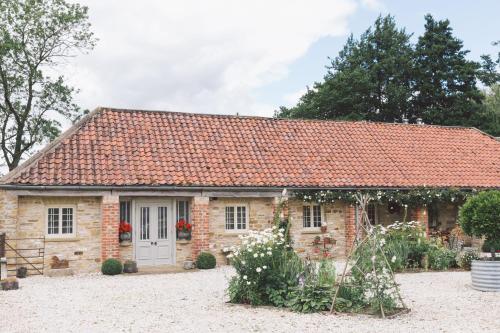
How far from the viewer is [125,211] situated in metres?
17.9

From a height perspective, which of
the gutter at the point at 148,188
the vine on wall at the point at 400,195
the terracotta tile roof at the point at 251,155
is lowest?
the vine on wall at the point at 400,195

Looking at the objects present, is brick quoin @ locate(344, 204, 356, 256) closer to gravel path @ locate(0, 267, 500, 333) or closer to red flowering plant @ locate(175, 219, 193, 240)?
gravel path @ locate(0, 267, 500, 333)

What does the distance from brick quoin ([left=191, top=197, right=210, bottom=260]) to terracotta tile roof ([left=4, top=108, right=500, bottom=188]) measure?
0.72 m

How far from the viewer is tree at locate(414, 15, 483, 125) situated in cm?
3469

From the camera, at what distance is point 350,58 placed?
3816 centimetres

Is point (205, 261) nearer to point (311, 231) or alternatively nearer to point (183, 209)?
point (183, 209)

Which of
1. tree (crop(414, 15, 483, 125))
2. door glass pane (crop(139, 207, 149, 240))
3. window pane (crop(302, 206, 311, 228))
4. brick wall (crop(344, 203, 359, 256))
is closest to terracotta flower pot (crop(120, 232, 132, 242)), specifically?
door glass pane (crop(139, 207, 149, 240))

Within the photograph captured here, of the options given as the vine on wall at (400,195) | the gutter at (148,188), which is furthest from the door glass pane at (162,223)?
the vine on wall at (400,195)

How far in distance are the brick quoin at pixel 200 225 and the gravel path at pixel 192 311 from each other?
3.53 meters

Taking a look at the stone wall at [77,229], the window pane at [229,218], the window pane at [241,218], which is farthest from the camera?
the window pane at [241,218]

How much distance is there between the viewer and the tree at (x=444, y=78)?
114ft

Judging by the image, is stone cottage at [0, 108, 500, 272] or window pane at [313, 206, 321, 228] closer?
stone cottage at [0, 108, 500, 272]

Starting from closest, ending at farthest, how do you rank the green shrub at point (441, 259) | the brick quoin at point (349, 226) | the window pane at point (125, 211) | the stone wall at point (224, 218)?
the green shrub at point (441, 259) → the window pane at point (125, 211) → the stone wall at point (224, 218) → the brick quoin at point (349, 226)

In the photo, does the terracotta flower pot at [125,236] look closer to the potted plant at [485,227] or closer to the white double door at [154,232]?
the white double door at [154,232]
